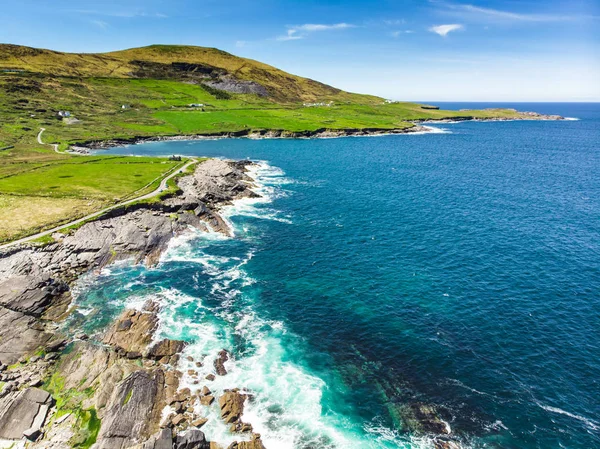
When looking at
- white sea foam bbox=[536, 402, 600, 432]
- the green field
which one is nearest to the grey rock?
white sea foam bbox=[536, 402, 600, 432]

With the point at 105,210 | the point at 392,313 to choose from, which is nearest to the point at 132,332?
the point at 392,313

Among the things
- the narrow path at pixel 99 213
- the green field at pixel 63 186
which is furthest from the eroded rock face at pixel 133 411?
the green field at pixel 63 186

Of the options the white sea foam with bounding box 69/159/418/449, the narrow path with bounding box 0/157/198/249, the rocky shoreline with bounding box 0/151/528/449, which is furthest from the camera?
the narrow path with bounding box 0/157/198/249

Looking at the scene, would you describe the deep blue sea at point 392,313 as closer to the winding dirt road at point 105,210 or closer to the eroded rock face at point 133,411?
the eroded rock face at point 133,411

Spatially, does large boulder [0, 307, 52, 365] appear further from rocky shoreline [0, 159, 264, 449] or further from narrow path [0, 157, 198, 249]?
narrow path [0, 157, 198, 249]

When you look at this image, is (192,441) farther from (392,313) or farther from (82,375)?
(392,313)

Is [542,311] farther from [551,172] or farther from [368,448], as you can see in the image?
[551,172]
